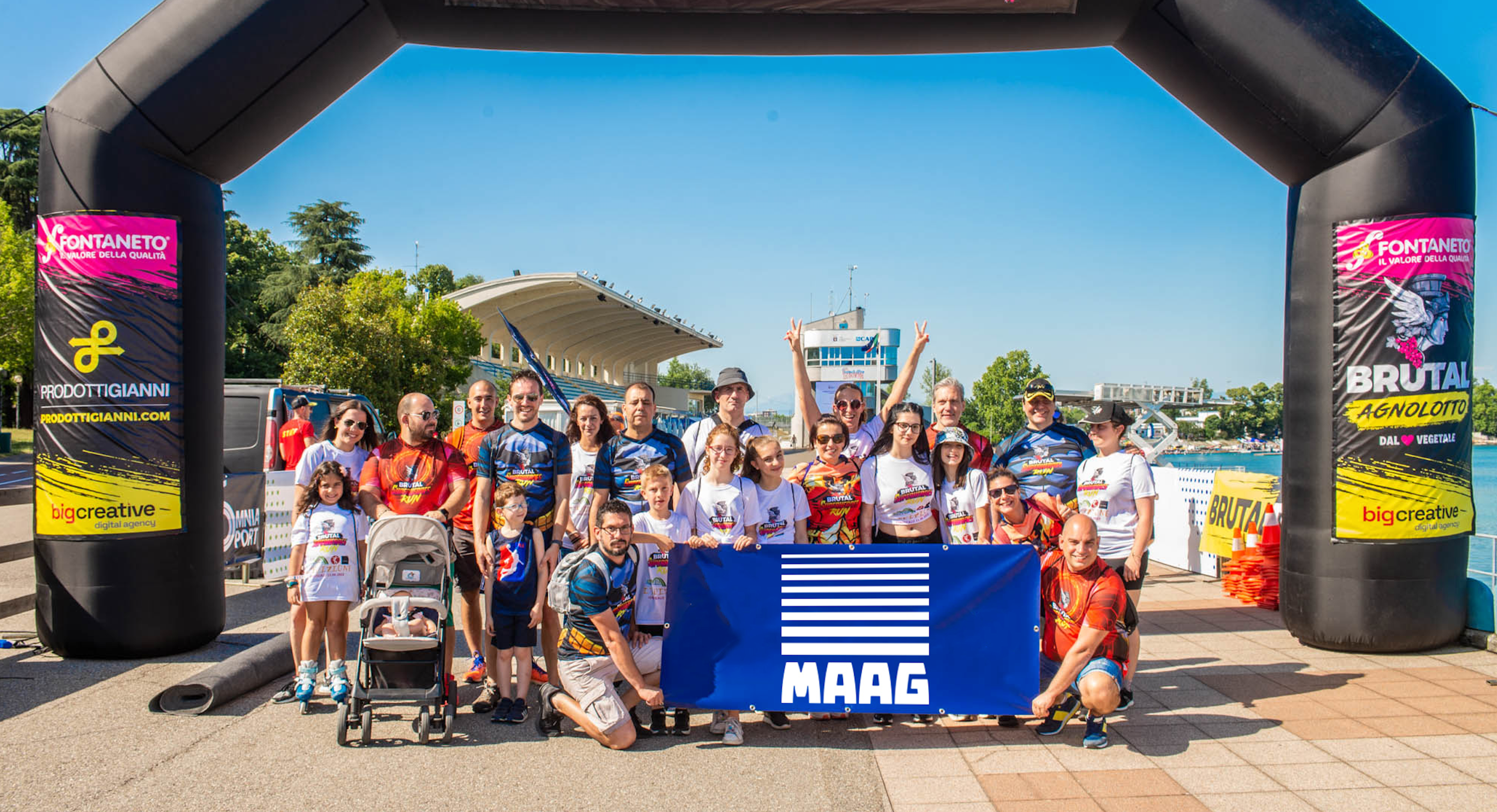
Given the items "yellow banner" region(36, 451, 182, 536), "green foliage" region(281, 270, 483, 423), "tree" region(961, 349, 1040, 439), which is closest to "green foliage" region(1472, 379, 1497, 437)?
"tree" region(961, 349, 1040, 439)

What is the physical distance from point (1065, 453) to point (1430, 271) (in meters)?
2.90

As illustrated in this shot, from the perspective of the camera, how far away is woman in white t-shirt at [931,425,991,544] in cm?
526

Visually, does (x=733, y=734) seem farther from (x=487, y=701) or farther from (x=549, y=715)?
(x=487, y=701)

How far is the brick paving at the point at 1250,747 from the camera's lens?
390 centimetres

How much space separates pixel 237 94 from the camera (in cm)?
600

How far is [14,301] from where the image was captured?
94.4ft

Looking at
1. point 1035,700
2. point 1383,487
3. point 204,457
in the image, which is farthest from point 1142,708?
point 204,457

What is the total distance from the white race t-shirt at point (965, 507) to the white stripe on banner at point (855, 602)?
505 millimetres

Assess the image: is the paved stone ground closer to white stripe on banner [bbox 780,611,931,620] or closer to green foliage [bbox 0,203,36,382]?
white stripe on banner [bbox 780,611,931,620]

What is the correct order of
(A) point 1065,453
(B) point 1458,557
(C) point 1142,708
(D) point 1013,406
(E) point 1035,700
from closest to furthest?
1. (E) point 1035,700
2. (C) point 1142,708
3. (A) point 1065,453
4. (B) point 1458,557
5. (D) point 1013,406

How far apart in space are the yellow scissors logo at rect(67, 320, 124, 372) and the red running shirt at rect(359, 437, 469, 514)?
85.1 inches

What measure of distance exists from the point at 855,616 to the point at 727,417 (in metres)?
1.55

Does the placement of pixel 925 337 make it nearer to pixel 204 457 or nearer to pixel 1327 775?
pixel 1327 775

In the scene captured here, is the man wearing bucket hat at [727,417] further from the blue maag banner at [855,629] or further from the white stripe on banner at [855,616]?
the white stripe on banner at [855,616]
